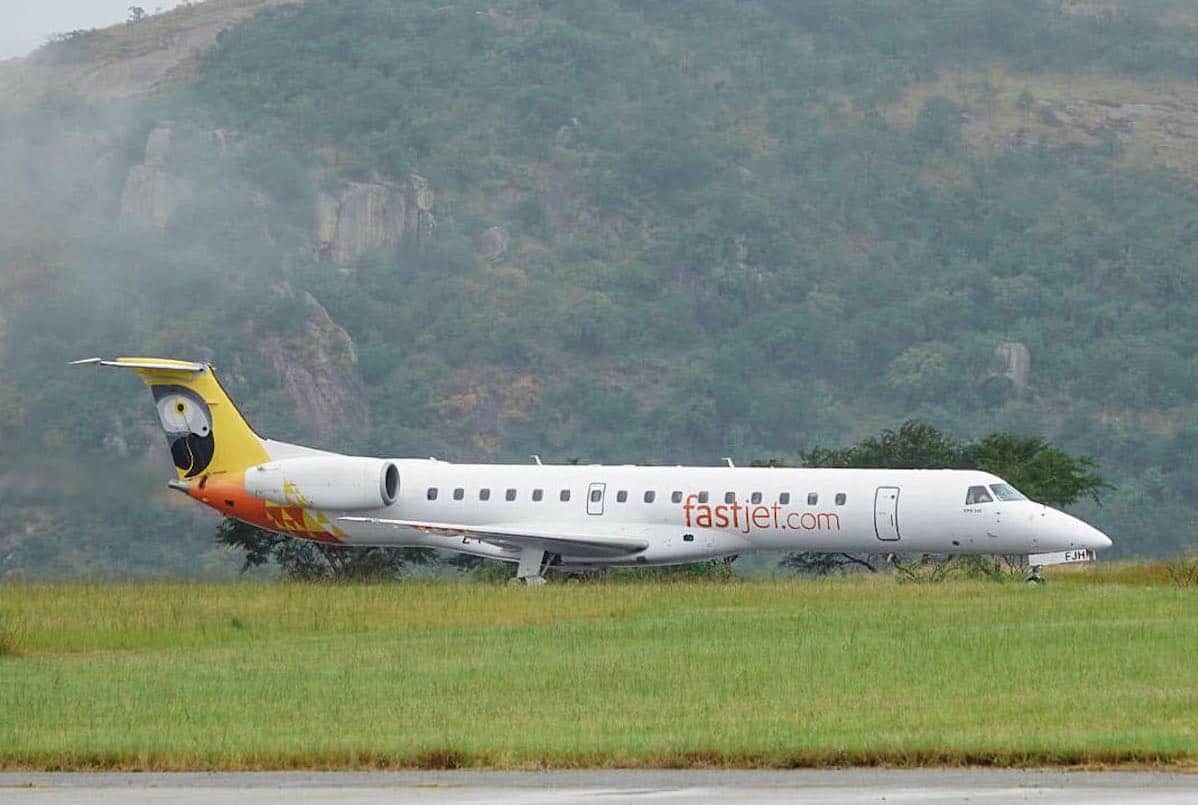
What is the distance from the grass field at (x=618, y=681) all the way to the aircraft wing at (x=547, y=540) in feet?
23.4

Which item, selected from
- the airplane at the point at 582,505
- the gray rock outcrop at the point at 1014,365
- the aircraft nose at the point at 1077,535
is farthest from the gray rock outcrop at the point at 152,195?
the aircraft nose at the point at 1077,535

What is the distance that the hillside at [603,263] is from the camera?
137125mm

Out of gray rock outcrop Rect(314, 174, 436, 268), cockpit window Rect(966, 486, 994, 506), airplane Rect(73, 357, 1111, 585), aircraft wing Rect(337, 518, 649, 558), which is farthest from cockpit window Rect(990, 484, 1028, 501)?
gray rock outcrop Rect(314, 174, 436, 268)

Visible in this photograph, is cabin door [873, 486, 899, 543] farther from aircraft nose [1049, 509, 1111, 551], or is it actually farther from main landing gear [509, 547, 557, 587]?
main landing gear [509, 547, 557, 587]

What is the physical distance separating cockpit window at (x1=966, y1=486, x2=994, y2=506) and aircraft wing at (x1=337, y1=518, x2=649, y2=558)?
656cm

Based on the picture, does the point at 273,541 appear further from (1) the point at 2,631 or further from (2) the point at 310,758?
(2) the point at 310,758

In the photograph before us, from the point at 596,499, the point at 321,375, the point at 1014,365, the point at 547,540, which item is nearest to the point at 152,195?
the point at 321,375

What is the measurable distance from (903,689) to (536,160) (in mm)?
162117

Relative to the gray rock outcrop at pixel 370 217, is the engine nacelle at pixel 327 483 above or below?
below

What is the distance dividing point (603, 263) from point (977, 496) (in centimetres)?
12538

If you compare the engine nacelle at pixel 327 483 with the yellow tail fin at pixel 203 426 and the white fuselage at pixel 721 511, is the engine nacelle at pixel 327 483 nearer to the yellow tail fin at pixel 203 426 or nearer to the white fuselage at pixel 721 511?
the white fuselage at pixel 721 511

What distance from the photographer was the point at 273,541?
2222 inches

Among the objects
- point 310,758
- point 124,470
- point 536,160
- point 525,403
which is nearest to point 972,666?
point 310,758

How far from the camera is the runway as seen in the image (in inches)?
670
